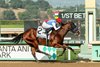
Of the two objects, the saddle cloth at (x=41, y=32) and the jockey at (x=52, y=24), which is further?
the saddle cloth at (x=41, y=32)

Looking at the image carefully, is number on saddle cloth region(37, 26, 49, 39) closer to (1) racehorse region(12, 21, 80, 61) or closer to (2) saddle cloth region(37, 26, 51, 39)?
(2) saddle cloth region(37, 26, 51, 39)

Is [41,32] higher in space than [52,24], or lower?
lower

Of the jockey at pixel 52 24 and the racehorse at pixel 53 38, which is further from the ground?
the jockey at pixel 52 24

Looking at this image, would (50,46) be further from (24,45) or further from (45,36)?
(24,45)

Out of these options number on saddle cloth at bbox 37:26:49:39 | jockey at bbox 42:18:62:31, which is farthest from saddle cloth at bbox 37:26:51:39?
jockey at bbox 42:18:62:31

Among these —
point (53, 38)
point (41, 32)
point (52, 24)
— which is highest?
point (52, 24)

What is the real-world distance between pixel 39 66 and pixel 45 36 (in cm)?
128

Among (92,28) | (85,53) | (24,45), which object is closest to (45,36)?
(24,45)

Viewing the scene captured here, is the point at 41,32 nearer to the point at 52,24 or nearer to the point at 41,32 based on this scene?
the point at 41,32

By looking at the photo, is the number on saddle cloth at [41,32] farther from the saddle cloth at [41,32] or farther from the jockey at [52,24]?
the jockey at [52,24]

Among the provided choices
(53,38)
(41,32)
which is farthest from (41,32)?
(53,38)

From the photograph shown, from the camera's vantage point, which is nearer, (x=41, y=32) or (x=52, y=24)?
(x=52, y=24)

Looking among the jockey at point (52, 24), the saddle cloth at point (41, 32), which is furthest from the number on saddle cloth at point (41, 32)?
the jockey at point (52, 24)

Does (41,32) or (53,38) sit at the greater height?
(41,32)
